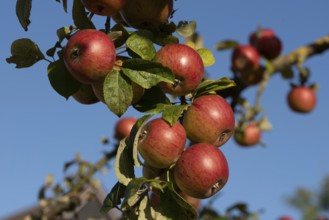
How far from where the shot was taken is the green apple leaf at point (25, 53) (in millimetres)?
1264

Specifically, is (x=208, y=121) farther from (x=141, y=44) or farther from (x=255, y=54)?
(x=255, y=54)

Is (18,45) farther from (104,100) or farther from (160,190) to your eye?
(160,190)

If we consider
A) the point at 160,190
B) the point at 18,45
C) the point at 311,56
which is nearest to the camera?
the point at 160,190

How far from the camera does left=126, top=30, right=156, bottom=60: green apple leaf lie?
1145mm

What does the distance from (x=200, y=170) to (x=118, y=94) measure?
256 mm

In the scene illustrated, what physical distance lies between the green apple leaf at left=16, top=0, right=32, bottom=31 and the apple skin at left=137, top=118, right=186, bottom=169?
35 centimetres

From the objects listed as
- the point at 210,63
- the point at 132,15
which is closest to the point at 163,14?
the point at 132,15

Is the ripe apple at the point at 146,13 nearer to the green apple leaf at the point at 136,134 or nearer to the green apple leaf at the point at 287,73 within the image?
the green apple leaf at the point at 136,134

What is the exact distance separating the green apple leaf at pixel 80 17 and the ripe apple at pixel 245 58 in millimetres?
2247

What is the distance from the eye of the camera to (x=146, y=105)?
120 centimetres

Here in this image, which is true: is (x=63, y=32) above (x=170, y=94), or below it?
above

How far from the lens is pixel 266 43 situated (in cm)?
415

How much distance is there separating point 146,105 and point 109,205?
23cm

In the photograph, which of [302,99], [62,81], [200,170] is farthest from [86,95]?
[302,99]
